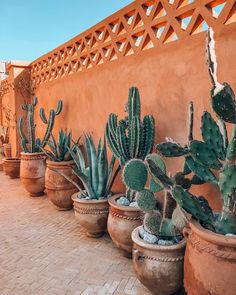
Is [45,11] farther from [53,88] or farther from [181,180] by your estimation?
[181,180]

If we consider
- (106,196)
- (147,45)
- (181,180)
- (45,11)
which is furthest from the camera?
(45,11)

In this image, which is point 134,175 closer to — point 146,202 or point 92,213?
point 146,202

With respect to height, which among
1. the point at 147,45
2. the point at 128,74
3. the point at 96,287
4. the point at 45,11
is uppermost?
the point at 45,11

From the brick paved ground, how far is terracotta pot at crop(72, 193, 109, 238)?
205mm

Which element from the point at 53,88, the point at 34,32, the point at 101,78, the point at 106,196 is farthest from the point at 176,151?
the point at 34,32

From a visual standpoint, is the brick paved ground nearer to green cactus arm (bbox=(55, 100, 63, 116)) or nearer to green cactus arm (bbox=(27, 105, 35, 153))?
green cactus arm (bbox=(27, 105, 35, 153))

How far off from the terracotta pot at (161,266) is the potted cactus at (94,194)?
1.17 m

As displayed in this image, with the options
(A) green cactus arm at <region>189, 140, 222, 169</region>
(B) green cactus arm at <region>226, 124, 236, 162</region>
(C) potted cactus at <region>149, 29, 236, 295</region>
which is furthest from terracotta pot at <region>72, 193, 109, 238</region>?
(B) green cactus arm at <region>226, 124, 236, 162</region>

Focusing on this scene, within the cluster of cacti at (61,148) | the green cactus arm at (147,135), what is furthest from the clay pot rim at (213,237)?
the cluster of cacti at (61,148)

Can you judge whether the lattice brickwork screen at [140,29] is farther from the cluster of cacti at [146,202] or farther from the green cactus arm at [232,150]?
the cluster of cacti at [146,202]

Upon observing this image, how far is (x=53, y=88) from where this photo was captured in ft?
19.7

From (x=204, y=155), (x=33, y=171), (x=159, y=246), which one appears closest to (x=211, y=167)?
(x=204, y=155)

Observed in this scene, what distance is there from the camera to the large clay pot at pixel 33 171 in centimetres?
548

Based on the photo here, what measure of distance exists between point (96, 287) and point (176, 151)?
4.80ft
